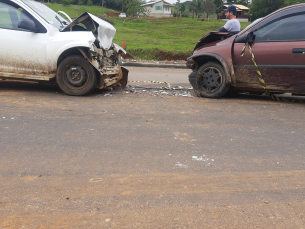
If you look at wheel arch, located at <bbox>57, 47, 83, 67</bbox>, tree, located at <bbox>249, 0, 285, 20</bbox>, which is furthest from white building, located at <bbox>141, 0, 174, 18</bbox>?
wheel arch, located at <bbox>57, 47, 83, 67</bbox>

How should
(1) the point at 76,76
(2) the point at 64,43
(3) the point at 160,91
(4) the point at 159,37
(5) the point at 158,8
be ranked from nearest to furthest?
(2) the point at 64,43 < (1) the point at 76,76 < (3) the point at 160,91 < (4) the point at 159,37 < (5) the point at 158,8

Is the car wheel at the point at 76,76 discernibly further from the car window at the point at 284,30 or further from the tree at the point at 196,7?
the tree at the point at 196,7

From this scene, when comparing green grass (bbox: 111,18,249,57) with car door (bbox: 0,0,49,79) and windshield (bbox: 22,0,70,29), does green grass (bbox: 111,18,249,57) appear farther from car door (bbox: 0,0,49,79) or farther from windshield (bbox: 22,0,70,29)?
car door (bbox: 0,0,49,79)

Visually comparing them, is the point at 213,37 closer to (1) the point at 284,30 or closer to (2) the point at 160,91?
(1) the point at 284,30

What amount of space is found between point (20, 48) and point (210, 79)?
390 cm

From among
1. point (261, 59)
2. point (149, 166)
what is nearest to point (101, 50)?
point (261, 59)

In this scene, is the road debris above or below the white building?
below

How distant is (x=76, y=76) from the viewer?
6.61 metres

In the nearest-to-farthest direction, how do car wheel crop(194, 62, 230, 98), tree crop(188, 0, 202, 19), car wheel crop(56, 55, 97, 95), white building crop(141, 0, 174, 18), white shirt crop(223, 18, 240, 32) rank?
car wheel crop(56, 55, 97, 95), car wheel crop(194, 62, 230, 98), white shirt crop(223, 18, 240, 32), tree crop(188, 0, 202, 19), white building crop(141, 0, 174, 18)

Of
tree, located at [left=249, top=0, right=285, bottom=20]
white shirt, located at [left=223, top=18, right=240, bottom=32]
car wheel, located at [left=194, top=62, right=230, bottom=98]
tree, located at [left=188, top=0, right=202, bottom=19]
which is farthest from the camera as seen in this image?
tree, located at [left=188, top=0, right=202, bottom=19]

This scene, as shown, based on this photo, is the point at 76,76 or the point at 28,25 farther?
the point at 76,76

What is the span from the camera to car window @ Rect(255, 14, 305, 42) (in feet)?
20.4

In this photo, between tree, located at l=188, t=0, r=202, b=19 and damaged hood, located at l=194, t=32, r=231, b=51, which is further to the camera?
tree, located at l=188, t=0, r=202, b=19

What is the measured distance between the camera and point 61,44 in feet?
21.3
